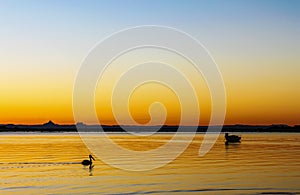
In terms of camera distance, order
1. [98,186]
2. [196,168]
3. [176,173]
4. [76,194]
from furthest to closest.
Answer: [196,168]
[176,173]
[98,186]
[76,194]

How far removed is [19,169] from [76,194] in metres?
19.1

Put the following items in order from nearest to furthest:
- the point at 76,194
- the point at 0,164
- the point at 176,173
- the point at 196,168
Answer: the point at 76,194
the point at 176,173
the point at 196,168
the point at 0,164

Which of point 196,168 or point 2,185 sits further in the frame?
point 196,168

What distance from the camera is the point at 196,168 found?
49.8 m

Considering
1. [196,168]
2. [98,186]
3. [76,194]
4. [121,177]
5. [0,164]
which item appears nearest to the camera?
[76,194]

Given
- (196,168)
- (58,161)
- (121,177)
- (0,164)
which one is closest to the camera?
(121,177)

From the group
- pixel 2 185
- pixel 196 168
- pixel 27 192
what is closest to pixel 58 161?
pixel 196 168

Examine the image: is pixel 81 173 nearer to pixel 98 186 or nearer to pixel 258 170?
pixel 98 186

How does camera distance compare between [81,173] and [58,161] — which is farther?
[58,161]

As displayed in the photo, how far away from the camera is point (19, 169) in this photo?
49.8 m

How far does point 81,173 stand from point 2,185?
35.1 feet

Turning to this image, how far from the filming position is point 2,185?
36.9 m

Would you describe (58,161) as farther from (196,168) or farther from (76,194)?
(76,194)

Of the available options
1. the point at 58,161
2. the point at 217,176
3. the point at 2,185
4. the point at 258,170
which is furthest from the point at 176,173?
the point at 58,161
